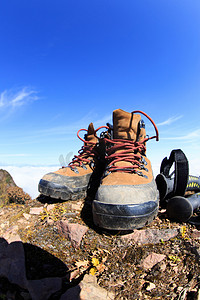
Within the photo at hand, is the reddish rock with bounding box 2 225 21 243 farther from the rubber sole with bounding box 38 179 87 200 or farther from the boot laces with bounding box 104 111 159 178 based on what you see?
the boot laces with bounding box 104 111 159 178

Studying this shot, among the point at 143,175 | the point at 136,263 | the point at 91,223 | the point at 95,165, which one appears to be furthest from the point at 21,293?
the point at 95,165

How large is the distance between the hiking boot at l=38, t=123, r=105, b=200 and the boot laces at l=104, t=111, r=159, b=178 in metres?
0.59

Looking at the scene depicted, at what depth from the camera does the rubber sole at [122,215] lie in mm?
1844

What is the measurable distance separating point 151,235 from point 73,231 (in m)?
A: 0.86

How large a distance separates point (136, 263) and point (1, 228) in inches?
74.2

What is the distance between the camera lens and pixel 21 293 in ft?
4.39

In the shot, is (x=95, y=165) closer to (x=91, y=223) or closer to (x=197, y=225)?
(x=91, y=223)

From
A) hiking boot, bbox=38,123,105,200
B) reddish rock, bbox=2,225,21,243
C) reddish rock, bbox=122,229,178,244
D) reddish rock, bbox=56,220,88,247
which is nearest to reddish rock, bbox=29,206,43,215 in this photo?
hiking boot, bbox=38,123,105,200

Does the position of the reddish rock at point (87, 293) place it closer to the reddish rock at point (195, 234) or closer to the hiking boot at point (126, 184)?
the hiking boot at point (126, 184)

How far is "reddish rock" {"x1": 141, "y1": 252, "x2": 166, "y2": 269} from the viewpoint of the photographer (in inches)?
61.2

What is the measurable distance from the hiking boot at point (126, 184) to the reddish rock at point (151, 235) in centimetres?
11

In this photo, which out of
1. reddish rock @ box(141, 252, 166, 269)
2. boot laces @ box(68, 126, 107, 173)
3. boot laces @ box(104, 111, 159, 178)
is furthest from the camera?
boot laces @ box(68, 126, 107, 173)

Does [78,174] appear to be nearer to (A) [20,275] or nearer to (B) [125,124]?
(B) [125,124]

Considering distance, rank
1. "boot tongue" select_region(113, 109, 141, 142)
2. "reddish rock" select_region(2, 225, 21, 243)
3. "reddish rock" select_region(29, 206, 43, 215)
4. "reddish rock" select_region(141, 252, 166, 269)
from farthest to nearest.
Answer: "reddish rock" select_region(29, 206, 43, 215)
"boot tongue" select_region(113, 109, 141, 142)
"reddish rock" select_region(2, 225, 21, 243)
"reddish rock" select_region(141, 252, 166, 269)
